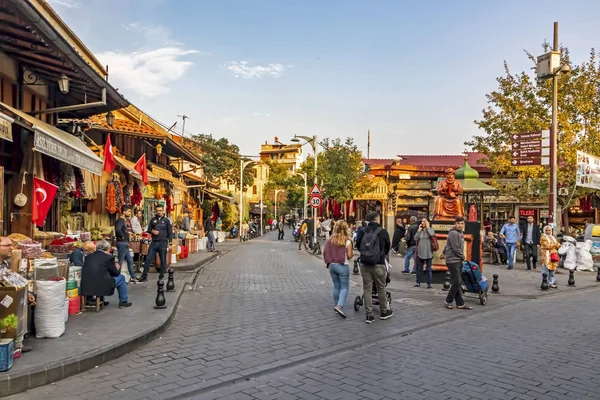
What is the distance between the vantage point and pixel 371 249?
27.9 ft

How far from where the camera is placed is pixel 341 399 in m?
4.97

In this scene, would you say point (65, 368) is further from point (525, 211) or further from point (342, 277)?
point (525, 211)

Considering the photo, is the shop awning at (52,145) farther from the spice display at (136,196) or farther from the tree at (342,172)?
the tree at (342,172)

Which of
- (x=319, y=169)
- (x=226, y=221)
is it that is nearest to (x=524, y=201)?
(x=319, y=169)

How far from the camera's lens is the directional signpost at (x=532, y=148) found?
56.4ft

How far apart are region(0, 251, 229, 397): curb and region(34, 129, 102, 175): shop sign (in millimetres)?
3411

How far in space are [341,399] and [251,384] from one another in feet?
3.37

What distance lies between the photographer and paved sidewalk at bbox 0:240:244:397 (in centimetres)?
522

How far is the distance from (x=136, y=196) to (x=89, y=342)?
10.8 metres

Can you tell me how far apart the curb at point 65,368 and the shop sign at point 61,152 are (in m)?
3.41

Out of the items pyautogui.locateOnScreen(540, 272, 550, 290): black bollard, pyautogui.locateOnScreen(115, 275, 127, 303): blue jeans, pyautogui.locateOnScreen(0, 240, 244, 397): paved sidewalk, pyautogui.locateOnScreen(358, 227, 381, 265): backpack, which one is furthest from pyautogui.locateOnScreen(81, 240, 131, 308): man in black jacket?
pyautogui.locateOnScreen(540, 272, 550, 290): black bollard

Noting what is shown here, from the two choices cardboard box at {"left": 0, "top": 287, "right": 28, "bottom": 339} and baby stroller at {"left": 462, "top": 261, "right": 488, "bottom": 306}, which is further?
baby stroller at {"left": 462, "top": 261, "right": 488, "bottom": 306}

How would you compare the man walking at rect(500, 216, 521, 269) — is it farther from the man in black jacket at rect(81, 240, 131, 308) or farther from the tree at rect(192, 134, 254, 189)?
the tree at rect(192, 134, 254, 189)

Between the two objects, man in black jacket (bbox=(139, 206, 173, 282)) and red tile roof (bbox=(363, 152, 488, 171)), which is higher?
red tile roof (bbox=(363, 152, 488, 171))
